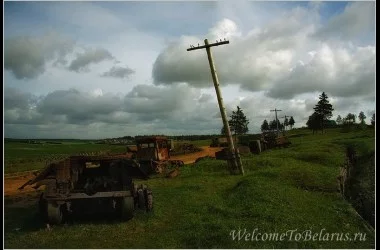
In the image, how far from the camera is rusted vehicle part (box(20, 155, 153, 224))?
11.4 m

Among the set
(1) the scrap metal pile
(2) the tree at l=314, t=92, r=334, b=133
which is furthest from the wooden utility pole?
(2) the tree at l=314, t=92, r=334, b=133

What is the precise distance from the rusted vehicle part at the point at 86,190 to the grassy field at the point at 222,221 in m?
0.47

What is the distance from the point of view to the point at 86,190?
12656 millimetres

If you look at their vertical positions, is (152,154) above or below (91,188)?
above

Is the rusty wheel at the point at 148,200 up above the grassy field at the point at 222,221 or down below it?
above

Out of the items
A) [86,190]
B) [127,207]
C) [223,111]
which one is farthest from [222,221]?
[223,111]

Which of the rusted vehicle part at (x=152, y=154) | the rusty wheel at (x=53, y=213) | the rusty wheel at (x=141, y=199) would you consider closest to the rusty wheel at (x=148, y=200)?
the rusty wheel at (x=141, y=199)

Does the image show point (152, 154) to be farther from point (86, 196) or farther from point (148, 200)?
point (86, 196)

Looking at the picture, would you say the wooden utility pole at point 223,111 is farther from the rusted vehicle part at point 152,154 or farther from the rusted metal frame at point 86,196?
the rusted metal frame at point 86,196

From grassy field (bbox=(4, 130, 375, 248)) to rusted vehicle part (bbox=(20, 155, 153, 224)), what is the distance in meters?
0.47

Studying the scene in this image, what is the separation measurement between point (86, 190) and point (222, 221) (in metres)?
4.68

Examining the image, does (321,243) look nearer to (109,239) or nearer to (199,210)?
(199,210)

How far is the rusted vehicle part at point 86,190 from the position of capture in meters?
11.4

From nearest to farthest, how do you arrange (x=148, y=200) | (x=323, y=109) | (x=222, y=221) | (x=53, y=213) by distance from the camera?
(x=53, y=213) → (x=222, y=221) → (x=148, y=200) → (x=323, y=109)
